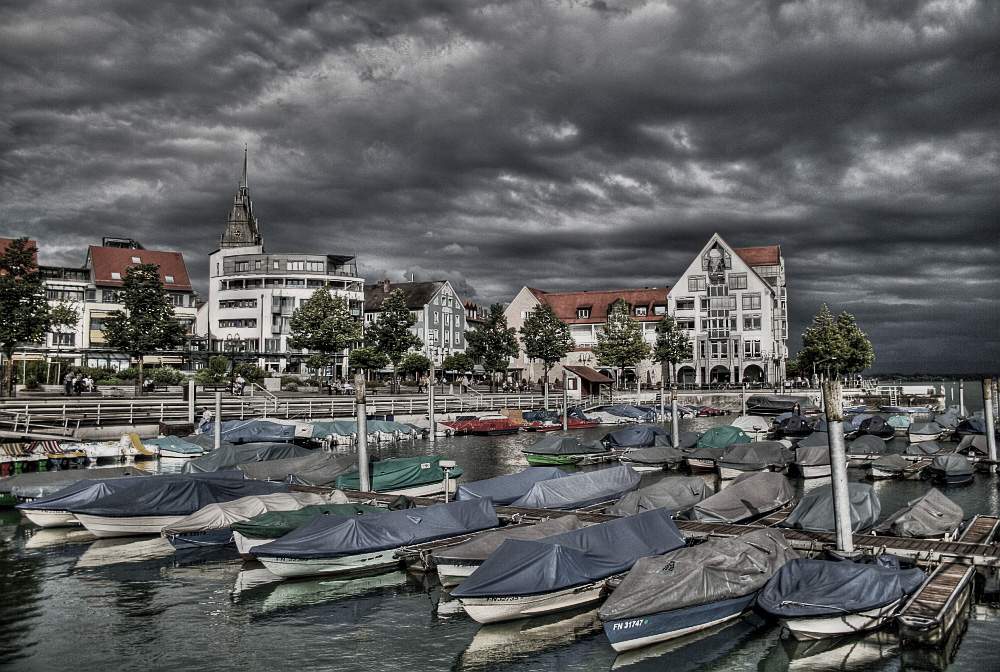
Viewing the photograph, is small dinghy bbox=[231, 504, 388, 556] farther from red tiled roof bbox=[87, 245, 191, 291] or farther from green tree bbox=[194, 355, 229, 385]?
red tiled roof bbox=[87, 245, 191, 291]

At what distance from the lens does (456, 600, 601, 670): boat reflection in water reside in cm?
2084

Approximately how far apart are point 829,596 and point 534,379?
137478mm

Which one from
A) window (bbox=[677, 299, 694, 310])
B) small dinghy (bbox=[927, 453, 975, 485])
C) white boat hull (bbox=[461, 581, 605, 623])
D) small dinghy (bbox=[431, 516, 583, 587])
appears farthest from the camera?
window (bbox=[677, 299, 694, 310])

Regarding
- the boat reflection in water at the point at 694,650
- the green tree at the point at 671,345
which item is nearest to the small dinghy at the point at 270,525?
the boat reflection in water at the point at 694,650

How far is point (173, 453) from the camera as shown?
6059cm

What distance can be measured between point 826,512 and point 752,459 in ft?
79.1

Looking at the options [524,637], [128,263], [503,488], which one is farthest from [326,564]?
[128,263]

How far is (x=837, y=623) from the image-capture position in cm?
2078

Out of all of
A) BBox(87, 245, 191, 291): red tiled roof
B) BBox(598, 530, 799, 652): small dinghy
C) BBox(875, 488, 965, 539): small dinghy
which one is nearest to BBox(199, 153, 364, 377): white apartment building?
BBox(87, 245, 191, 291): red tiled roof

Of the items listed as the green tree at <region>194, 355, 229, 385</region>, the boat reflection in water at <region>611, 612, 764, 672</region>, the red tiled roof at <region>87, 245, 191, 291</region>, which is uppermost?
the red tiled roof at <region>87, 245, 191, 291</region>

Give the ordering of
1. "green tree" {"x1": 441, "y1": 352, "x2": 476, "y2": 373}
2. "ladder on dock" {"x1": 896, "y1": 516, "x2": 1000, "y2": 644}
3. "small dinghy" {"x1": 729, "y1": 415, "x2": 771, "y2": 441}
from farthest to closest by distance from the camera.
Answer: "green tree" {"x1": 441, "y1": 352, "x2": 476, "y2": 373} < "small dinghy" {"x1": 729, "y1": 415, "x2": 771, "y2": 441} < "ladder on dock" {"x1": 896, "y1": 516, "x2": 1000, "y2": 644}

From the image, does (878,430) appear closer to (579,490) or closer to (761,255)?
(579,490)

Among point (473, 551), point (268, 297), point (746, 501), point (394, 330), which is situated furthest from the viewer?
point (268, 297)

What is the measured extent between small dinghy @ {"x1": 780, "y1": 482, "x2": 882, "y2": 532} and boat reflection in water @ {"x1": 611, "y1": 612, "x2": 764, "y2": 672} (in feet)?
27.8
